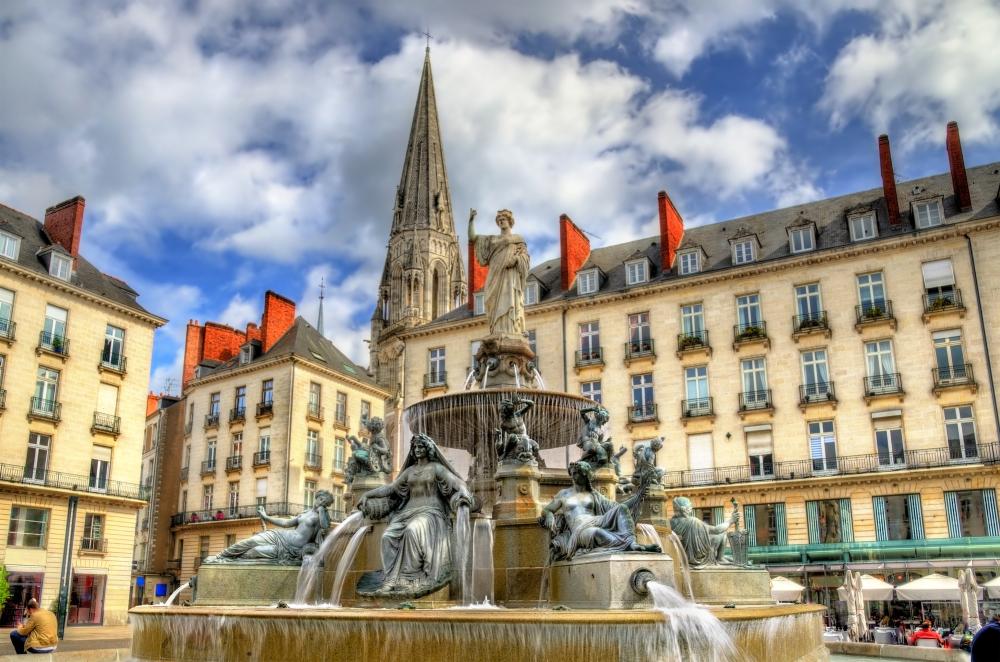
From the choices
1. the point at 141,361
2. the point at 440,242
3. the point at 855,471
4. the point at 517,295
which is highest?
the point at 440,242

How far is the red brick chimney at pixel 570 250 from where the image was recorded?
4478 centimetres

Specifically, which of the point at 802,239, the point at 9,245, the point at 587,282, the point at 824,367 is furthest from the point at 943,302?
the point at 9,245

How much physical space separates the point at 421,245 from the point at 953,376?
218 feet

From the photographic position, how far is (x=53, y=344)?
1444 inches

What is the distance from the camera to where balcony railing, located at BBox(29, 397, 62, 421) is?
35406mm

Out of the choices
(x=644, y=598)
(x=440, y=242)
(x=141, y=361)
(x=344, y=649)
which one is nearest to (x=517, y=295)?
(x=644, y=598)

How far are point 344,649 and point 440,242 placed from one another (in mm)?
88429

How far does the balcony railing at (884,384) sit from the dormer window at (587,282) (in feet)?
45.1

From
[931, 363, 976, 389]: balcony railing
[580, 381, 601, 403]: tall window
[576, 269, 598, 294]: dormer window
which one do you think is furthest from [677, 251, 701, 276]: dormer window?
[931, 363, 976, 389]: balcony railing

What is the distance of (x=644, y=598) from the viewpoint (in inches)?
359

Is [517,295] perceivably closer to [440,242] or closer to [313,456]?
[313,456]

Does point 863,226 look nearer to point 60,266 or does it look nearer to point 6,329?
point 60,266

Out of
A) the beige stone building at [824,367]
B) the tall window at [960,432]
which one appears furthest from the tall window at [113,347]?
the tall window at [960,432]

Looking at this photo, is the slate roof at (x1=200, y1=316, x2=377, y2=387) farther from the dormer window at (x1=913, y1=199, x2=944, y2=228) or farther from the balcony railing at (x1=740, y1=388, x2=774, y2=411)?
the dormer window at (x1=913, y1=199, x2=944, y2=228)
